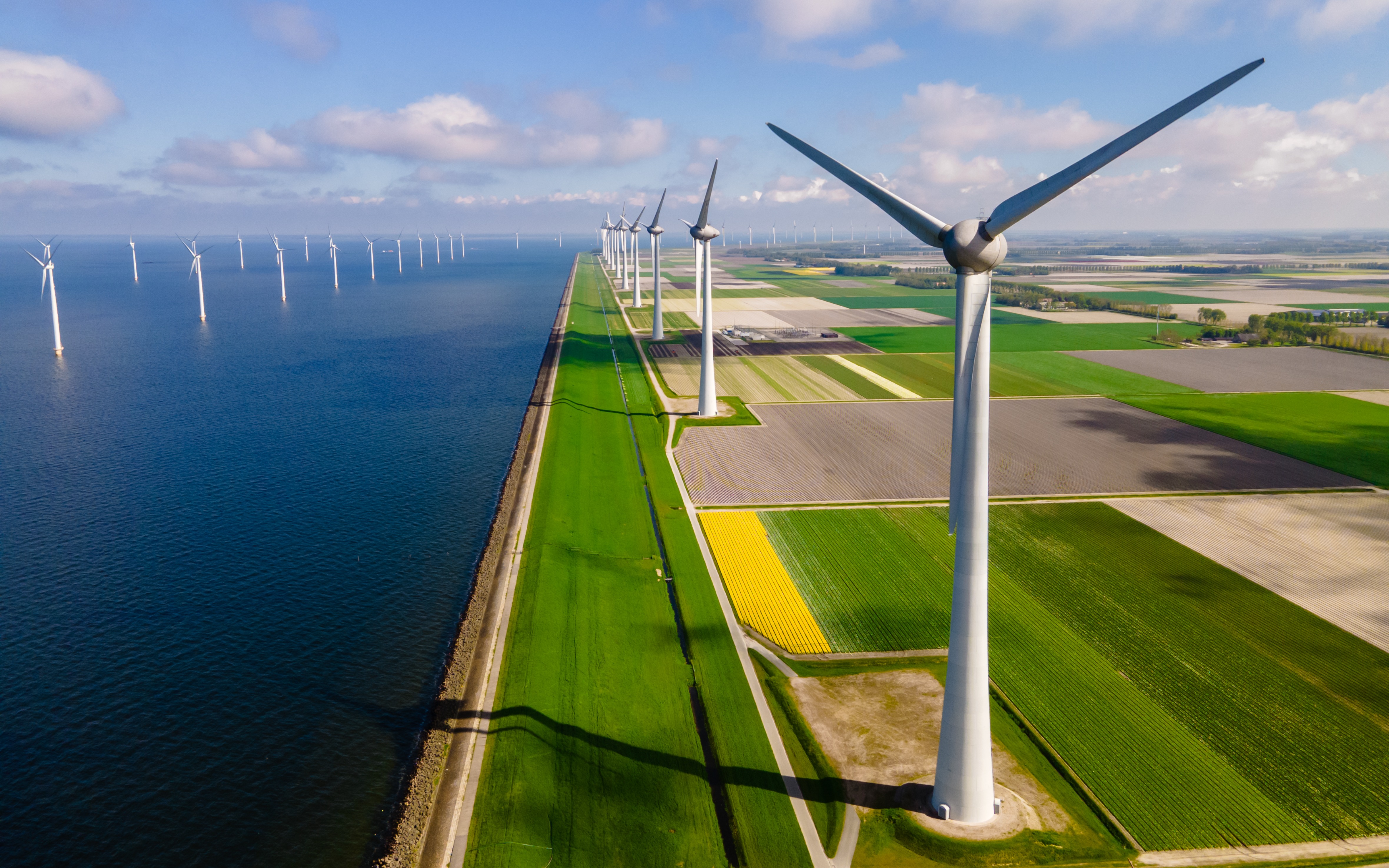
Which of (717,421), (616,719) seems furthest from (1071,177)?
(717,421)

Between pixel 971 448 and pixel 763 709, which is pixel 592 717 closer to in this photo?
pixel 763 709

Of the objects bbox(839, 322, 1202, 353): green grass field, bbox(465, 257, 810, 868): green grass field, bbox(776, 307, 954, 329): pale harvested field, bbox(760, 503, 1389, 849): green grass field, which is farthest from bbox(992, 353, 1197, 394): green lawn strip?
bbox(465, 257, 810, 868): green grass field

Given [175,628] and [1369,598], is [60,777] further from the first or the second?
[1369,598]

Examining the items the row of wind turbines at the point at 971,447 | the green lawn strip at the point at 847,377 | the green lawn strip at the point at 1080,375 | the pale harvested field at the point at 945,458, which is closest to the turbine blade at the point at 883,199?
the row of wind turbines at the point at 971,447

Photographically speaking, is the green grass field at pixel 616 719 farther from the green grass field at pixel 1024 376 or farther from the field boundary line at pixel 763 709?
the green grass field at pixel 1024 376

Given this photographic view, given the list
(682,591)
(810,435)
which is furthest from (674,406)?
(682,591)
